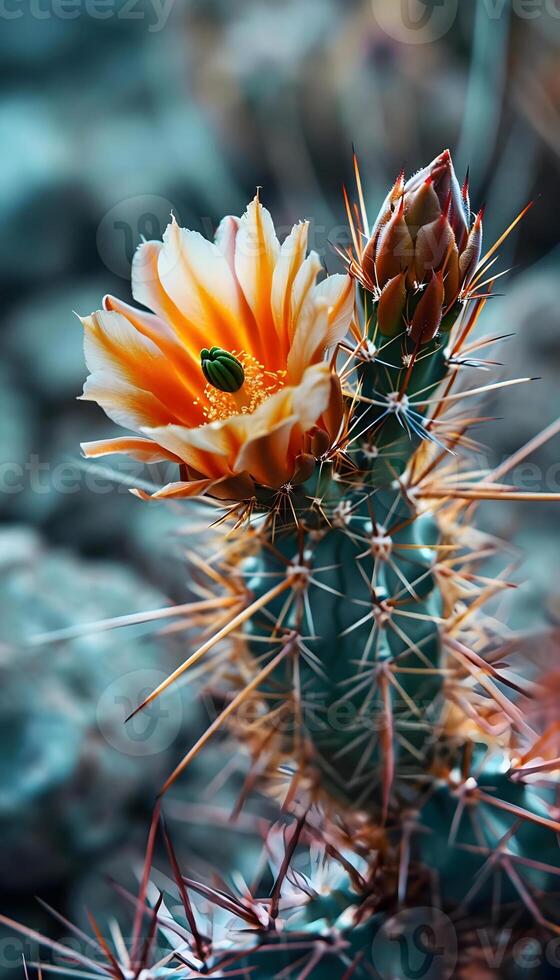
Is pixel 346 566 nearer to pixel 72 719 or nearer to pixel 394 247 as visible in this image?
pixel 394 247

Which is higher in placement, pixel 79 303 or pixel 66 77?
pixel 66 77

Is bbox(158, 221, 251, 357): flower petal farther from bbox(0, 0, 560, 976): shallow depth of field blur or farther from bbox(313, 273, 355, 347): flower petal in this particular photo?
bbox(0, 0, 560, 976): shallow depth of field blur

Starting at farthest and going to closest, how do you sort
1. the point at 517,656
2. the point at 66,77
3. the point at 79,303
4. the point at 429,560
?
the point at 66,77
the point at 79,303
the point at 517,656
the point at 429,560

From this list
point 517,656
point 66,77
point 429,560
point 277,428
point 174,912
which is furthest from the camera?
point 66,77

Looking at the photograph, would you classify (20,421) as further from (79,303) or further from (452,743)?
(452,743)

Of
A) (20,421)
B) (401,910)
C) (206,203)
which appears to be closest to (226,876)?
(401,910)

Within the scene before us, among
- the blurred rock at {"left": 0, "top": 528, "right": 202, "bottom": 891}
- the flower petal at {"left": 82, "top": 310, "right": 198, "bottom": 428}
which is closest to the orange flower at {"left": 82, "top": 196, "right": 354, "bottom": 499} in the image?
the flower petal at {"left": 82, "top": 310, "right": 198, "bottom": 428}

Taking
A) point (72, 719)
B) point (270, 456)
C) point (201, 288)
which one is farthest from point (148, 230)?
point (270, 456)
